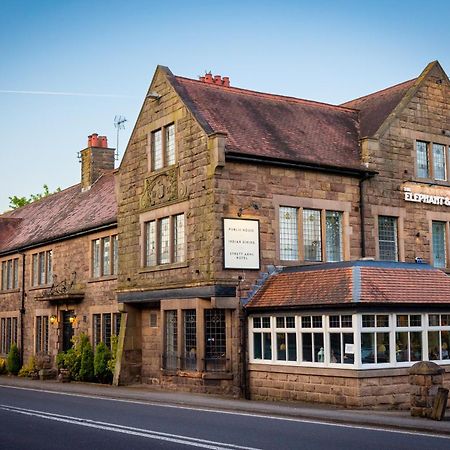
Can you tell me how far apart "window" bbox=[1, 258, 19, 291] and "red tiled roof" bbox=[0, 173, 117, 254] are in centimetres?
78

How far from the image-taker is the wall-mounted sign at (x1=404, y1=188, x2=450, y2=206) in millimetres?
27641

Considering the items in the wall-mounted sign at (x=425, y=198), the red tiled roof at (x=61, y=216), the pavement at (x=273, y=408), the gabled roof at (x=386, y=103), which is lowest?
the pavement at (x=273, y=408)

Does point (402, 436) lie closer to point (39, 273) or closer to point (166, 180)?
point (166, 180)

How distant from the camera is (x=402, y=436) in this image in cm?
1423

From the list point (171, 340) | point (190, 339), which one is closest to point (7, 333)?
point (171, 340)

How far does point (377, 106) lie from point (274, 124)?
4910 millimetres

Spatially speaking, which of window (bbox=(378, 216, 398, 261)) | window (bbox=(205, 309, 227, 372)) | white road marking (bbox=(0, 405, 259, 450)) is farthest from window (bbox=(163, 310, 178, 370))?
window (bbox=(378, 216, 398, 261))

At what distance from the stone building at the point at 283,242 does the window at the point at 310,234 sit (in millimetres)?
49

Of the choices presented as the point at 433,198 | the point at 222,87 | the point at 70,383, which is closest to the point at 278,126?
the point at 222,87

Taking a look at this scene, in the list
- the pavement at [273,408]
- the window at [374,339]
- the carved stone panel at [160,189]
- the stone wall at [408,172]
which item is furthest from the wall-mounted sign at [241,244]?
the window at [374,339]

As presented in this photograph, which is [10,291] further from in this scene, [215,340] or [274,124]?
[274,124]

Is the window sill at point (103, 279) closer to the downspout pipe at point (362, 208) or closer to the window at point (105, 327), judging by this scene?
the window at point (105, 327)

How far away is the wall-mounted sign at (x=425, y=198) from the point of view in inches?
1088

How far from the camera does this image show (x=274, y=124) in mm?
27266
